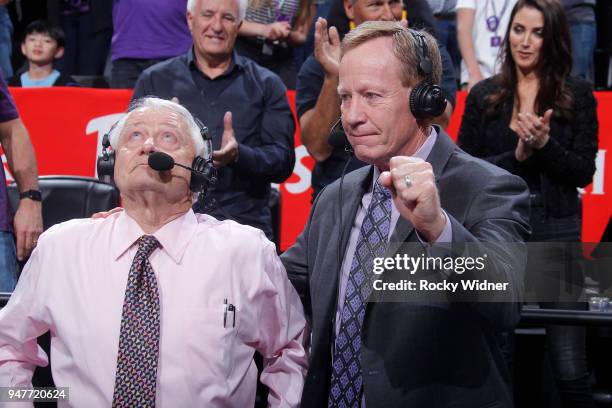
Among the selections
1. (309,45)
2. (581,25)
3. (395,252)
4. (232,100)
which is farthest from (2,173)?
(581,25)

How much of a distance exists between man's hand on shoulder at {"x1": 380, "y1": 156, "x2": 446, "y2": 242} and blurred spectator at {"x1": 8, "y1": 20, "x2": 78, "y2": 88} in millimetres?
4645

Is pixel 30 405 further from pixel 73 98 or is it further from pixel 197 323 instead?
pixel 73 98

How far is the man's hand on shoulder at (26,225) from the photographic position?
3.41m

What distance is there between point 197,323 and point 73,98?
11.1 feet

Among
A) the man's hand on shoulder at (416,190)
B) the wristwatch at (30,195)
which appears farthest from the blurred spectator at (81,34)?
the man's hand on shoulder at (416,190)

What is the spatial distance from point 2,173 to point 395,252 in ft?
6.04

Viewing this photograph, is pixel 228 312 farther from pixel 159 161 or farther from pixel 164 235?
pixel 159 161

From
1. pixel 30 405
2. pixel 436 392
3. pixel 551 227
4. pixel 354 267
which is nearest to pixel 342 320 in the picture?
pixel 354 267

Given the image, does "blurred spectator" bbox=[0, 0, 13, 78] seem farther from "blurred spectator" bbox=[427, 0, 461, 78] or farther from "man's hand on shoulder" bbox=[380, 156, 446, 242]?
"man's hand on shoulder" bbox=[380, 156, 446, 242]

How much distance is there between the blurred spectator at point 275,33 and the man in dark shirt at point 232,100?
1.15 metres

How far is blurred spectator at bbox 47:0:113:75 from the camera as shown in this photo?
6.47 metres

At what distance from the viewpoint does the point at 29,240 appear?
11.2ft

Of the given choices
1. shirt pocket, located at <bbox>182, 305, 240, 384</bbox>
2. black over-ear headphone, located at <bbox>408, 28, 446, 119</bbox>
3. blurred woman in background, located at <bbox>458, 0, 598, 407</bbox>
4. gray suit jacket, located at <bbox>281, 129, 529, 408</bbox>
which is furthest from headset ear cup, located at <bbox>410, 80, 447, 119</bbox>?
blurred woman in background, located at <bbox>458, 0, 598, 407</bbox>

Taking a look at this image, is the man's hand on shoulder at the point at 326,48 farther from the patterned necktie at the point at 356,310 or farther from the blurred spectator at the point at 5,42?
the blurred spectator at the point at 5,42
